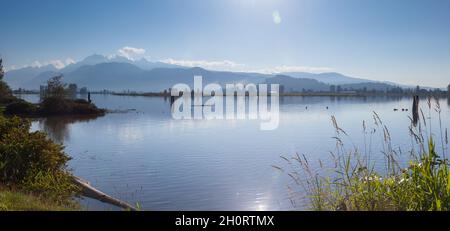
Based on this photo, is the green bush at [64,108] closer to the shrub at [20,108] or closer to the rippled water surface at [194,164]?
the shrub at [20,108]

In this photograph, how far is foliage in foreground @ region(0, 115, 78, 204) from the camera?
13844mm

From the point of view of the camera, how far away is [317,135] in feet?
144

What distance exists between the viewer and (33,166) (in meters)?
15.1

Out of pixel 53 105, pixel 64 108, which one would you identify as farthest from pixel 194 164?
pixel 53 105

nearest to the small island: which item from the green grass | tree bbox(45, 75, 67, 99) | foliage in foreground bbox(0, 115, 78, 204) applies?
tree bbox(45, 75, 67, 99)

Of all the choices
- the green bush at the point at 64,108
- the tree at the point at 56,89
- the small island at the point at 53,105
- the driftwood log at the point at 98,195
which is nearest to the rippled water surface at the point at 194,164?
the driftwood log at the point at 98,195

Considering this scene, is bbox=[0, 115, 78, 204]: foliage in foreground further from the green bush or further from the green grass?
the green bush

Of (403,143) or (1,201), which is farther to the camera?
(403,143)

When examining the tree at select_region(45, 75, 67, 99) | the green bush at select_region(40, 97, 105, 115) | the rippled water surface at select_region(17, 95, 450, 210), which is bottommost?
the rippled water surface at select_region(17, 95, 450, 210)

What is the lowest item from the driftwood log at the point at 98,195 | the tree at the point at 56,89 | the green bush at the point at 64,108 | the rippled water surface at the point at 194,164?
the rippled water surface at the point at 194,164

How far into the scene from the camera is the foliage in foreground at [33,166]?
13844 mm

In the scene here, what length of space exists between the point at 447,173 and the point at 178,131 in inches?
1632
